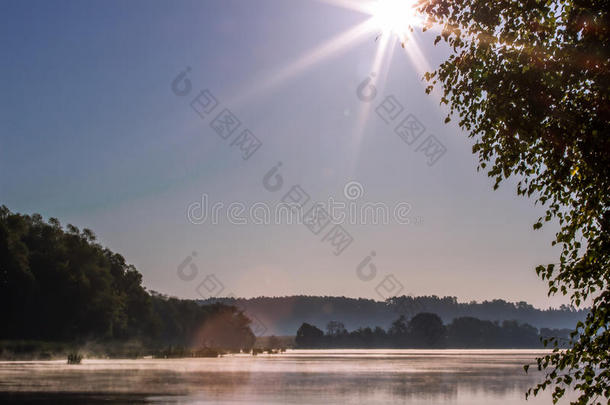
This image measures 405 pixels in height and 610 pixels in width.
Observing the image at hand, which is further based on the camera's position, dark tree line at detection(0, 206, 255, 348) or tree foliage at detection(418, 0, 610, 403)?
dark tree line at detection(0, 206, 255, 348)

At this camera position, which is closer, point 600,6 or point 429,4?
point 600,6

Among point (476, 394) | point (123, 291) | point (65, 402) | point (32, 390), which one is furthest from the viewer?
point (123, 291)

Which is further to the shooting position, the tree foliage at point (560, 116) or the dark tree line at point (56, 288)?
the dark tree line at point (56, 288)

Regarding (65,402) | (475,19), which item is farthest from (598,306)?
(65,402)

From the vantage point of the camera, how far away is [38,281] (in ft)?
323

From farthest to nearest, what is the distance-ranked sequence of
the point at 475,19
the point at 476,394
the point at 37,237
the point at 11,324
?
the point at 37,237
the point at 11,324
the point at 476,394
the point at 475,19

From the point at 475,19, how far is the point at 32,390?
26.2 meters

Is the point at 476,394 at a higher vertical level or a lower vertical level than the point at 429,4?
lower

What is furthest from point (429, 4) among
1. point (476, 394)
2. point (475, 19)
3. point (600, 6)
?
point (476, 394)

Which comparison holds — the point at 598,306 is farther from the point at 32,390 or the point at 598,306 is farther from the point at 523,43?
the point at 32,390

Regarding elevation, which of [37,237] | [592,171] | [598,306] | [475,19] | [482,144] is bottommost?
[598,306]

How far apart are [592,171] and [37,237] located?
10156cm

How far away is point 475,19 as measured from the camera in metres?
15.0

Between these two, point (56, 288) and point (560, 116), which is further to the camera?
point (56, 288)
